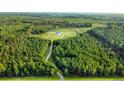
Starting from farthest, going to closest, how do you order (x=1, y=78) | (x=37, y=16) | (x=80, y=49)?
1. (x=37, y=16)
2. (x=80, y=49)
3. (x=1, y=78)

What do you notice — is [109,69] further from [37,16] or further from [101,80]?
[37,16]

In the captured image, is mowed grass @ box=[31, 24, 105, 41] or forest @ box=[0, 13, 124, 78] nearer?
forest @ box=[0, 13, 124, 78]

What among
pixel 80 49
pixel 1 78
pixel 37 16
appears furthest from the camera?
pixel 37 16

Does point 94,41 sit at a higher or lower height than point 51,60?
higher

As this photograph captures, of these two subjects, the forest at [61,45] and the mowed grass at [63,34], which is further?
the mowed grass at [63,34]

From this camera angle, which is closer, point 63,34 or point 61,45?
point 61,45

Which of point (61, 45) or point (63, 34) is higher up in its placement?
point (63, 34)
